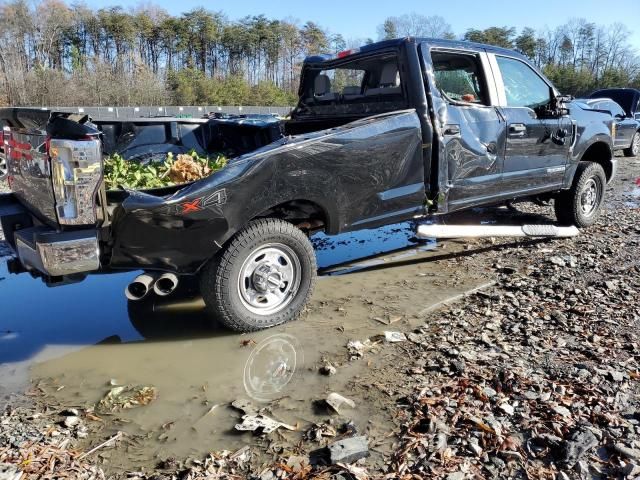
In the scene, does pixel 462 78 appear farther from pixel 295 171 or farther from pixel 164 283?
pixel 164 283

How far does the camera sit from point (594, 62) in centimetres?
5956

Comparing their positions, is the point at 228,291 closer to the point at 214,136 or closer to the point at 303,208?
A: the point at 303,208

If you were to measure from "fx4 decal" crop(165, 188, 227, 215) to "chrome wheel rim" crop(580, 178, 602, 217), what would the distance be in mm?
4952

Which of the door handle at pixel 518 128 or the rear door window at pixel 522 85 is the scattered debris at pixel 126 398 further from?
the rear door window at pixel 522 85

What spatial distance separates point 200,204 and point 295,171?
2.38 ft

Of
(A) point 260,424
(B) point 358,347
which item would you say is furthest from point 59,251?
(B) point 358,347

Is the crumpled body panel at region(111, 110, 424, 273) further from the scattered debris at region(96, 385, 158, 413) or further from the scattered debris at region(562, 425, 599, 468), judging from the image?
the scattered debris at region(562, 425, 599, 468)

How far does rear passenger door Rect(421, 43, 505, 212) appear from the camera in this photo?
4.62m

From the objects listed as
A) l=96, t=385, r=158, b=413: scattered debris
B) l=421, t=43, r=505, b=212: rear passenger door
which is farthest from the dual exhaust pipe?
l=421, t=43, r=505, b=212: rear passenger door

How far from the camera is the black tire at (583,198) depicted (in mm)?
6422

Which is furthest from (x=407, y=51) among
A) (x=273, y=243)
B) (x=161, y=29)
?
(x=161, y=29)

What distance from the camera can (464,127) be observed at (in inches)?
189

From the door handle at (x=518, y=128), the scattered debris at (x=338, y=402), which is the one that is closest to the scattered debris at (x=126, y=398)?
the scattered debris at (x=338, y=402)

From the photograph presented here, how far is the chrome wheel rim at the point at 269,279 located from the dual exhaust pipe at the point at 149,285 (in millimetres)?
472
